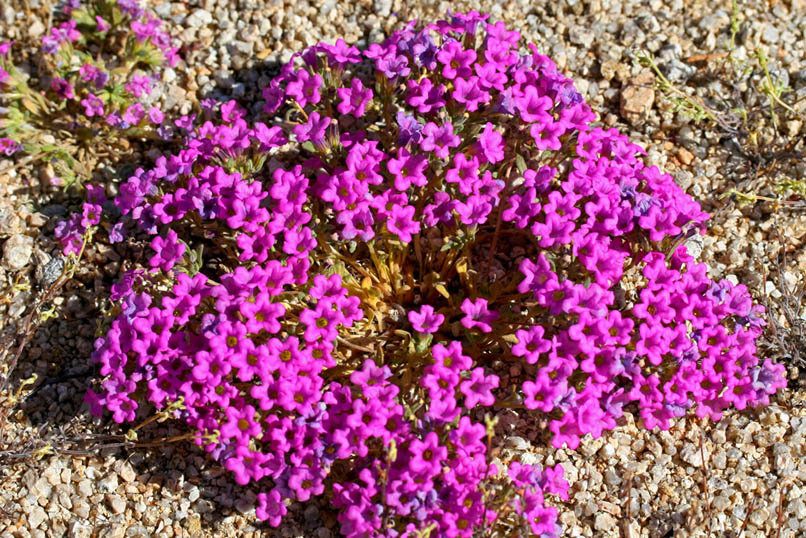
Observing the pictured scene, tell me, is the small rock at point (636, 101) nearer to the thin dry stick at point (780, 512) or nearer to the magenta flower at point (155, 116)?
the thin dry stick at point (780, 512)

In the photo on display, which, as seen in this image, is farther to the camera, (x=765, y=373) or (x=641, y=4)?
(x=641, y=4)

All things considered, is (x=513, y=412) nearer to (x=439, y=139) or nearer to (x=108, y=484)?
(x=439, y=139)

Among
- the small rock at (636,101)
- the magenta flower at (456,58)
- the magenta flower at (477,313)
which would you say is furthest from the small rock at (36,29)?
the small rock at (636,101)

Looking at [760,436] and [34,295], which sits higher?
[760,436]

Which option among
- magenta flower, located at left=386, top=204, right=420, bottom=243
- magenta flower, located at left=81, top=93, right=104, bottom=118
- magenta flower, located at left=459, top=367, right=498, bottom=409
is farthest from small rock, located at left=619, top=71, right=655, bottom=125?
magenta flower, located at left=81, top=93, right=104, bottom=118

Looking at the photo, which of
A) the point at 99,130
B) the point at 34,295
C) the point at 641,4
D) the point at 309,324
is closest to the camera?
the point at 309,324

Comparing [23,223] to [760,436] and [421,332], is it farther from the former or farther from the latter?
[760,436]

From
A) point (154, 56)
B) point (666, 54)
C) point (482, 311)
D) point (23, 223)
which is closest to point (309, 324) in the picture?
point (482, 311)
